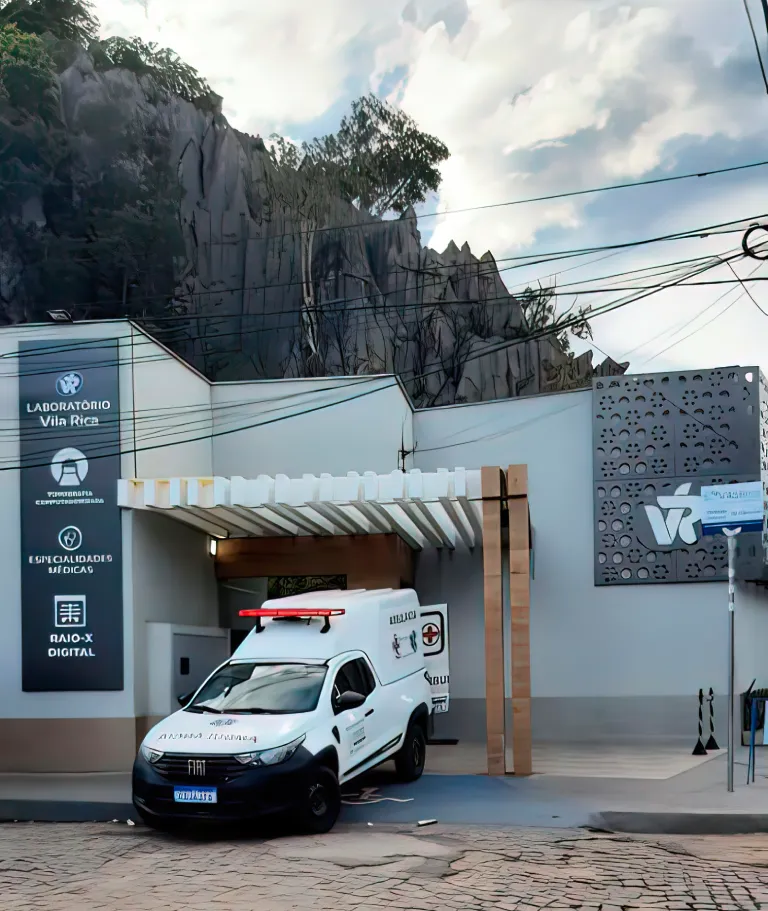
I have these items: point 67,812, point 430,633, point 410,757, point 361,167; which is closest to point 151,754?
point 67,812

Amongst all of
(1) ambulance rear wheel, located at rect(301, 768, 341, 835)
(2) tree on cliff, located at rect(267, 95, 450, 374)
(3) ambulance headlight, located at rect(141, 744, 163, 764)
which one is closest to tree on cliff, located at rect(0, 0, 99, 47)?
(2) tree on cliff, located at rect(267, 95, 450, 374)

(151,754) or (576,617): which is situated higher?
(576,617)

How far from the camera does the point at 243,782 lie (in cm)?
957

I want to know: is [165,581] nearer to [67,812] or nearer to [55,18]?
[67,812]

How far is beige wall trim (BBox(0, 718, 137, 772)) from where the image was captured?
14.9m

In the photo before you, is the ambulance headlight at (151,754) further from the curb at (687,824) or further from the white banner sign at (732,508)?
the white banner sign at (732,508)

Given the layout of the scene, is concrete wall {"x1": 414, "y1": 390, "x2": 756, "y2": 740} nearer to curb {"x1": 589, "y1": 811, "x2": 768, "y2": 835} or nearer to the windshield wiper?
curb {"x1": 589, "y1": 811, "x2": 768, "y2": 835}

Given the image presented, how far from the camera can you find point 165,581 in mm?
16625

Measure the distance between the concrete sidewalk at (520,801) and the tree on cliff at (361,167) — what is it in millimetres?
46152

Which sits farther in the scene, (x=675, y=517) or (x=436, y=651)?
(x=675, y=517)

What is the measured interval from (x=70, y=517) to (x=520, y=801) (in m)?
7.56

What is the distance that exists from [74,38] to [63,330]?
45.2m

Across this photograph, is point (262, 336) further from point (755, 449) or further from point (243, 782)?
point (243, 782)

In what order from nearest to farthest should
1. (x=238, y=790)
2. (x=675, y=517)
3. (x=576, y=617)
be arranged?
1. (x=238, y=790)
2. (x=675, y=517)
3. (x=576, y=617)
